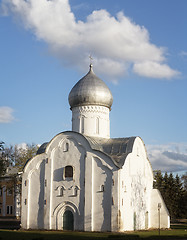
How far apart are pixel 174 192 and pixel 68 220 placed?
92.5 feet

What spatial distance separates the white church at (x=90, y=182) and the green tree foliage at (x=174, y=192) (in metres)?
20.5

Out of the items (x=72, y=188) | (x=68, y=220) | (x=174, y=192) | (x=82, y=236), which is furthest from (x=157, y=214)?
(x=174, y=192)

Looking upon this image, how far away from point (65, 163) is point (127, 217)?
6254 mm

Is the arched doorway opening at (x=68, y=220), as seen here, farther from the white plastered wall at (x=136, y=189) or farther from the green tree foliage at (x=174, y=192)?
the green tree foliage at (x=174, y=192)

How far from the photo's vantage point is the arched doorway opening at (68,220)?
27.4 metres

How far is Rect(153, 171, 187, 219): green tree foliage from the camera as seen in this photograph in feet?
167

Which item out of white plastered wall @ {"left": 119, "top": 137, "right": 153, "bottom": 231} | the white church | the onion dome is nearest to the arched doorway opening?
the white church

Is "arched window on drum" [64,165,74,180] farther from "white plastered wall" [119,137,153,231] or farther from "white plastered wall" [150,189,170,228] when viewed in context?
"white plastered wall" [150,189,170,228]

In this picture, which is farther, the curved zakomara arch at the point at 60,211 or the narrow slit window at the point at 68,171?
the narrow slit window at the point at 68,171

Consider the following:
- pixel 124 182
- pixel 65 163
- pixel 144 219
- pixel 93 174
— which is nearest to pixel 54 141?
pixel 65 163

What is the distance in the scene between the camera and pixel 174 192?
2055 inches

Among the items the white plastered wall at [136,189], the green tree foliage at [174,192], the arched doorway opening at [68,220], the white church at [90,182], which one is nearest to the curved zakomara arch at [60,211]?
the white church at [90,182]

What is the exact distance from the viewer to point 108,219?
85.5ft

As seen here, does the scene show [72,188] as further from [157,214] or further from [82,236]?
[157,214]
